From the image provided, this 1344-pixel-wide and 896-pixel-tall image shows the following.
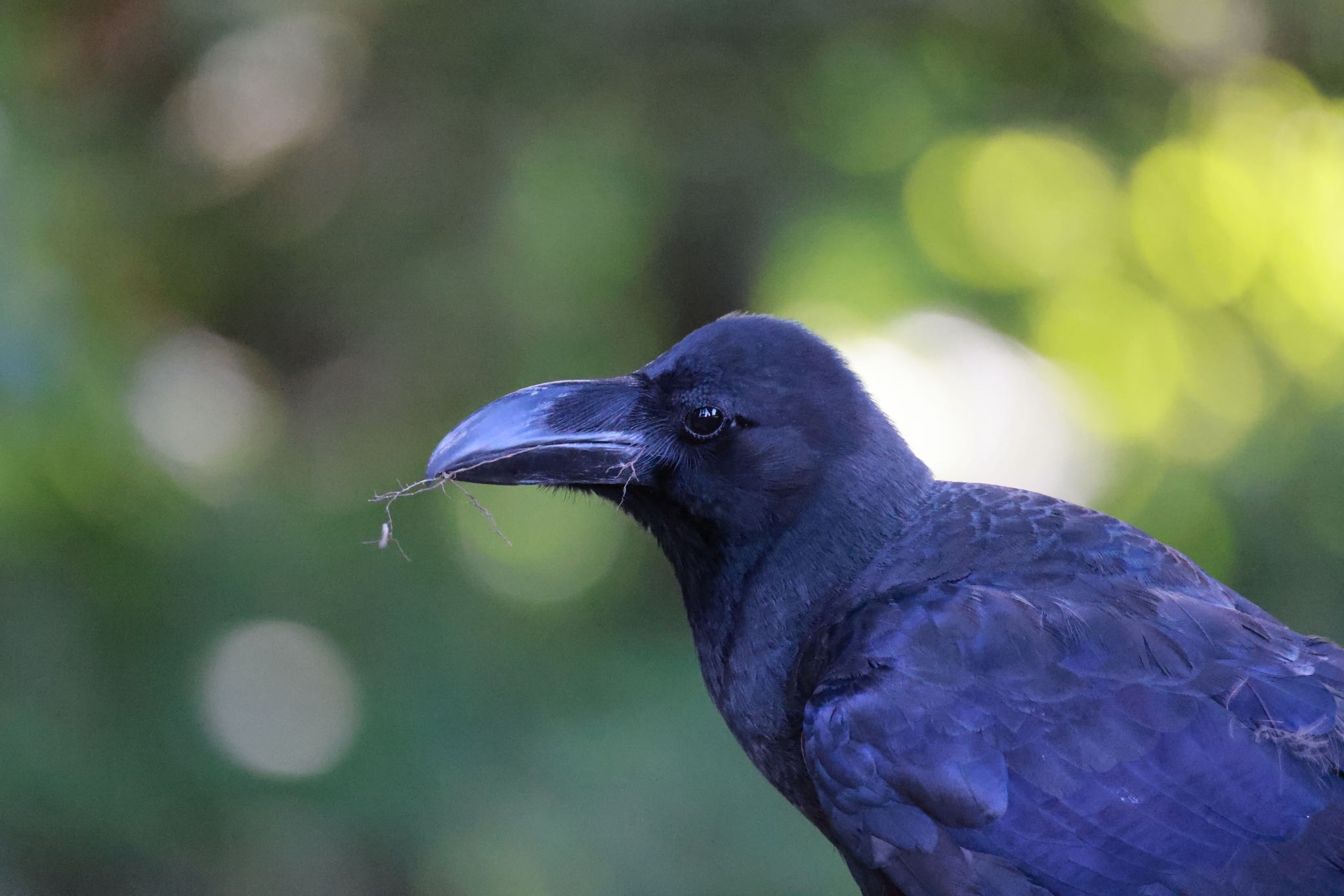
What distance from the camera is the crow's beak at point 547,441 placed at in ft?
7.11

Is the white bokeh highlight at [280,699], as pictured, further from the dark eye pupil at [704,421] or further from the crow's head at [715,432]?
the dark eye pupil at [704,421]

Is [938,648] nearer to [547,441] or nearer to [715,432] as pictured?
[715,432]

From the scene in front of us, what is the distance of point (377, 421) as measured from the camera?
4230mm

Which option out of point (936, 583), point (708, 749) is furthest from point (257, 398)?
point (936, 583)

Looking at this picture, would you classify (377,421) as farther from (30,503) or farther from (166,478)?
(30,503)

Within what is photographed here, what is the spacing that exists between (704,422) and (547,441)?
285mm

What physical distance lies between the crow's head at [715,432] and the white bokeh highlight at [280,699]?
1922 mm

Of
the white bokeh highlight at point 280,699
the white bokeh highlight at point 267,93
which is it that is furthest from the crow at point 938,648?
the white bokeh highlight at point 267,93

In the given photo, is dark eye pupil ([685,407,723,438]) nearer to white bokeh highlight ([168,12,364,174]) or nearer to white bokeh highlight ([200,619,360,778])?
white bokeh highlight ([200,619,360,778])

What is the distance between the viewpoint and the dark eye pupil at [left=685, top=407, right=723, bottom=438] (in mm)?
2236

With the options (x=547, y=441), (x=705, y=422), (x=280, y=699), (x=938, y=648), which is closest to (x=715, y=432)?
(x=705, y=422)

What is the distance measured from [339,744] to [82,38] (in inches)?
93.9

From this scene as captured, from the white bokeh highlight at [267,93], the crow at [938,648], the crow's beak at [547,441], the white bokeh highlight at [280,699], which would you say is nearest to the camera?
the crow at [938,648]

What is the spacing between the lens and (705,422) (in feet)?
7.36
